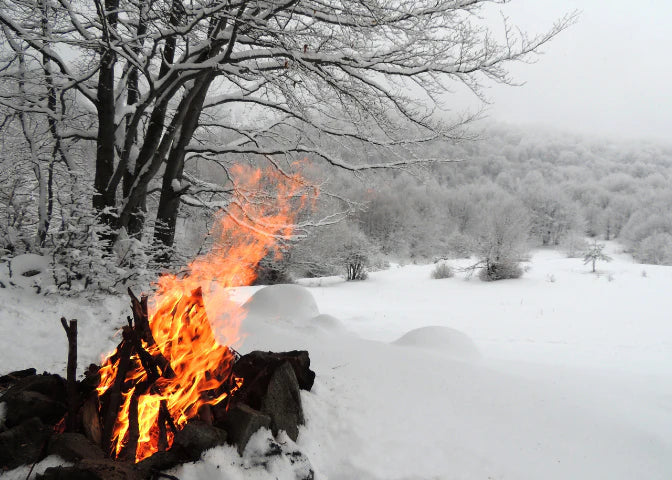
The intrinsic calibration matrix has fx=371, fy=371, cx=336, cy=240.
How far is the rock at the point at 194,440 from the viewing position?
217 centimetres

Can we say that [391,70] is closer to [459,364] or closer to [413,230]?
[459,364]

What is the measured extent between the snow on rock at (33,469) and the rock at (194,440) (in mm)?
533

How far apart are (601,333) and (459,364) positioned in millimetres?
8437

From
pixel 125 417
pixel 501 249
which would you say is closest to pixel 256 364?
pixel 125 417

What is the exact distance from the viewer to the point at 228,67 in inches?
187

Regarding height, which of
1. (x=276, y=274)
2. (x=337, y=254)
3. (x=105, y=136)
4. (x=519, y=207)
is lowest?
(x=276, y=274)

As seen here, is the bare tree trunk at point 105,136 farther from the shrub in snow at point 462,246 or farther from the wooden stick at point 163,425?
the shrub in snow at point 462,246

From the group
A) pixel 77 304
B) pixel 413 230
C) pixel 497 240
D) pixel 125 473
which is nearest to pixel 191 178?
pixel 77 304

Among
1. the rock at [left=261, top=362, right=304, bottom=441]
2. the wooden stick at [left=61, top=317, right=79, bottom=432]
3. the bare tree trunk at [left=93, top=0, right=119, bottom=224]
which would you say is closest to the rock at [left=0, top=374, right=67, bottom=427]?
the wooden stick at [left=61, top=317, right=79, bottom=432]

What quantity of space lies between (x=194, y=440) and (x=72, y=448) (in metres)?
0.61

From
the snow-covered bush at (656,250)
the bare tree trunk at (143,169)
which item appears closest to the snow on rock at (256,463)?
the bare tree trunk at (143,169)

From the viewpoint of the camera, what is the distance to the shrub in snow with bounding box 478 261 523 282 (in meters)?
18.6

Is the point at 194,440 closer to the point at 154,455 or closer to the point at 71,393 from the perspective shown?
the point at 154,455

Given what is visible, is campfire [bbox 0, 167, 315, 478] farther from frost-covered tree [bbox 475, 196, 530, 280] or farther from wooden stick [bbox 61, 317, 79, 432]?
frost-covered tree [bbox 475, 196, 530, 280]
